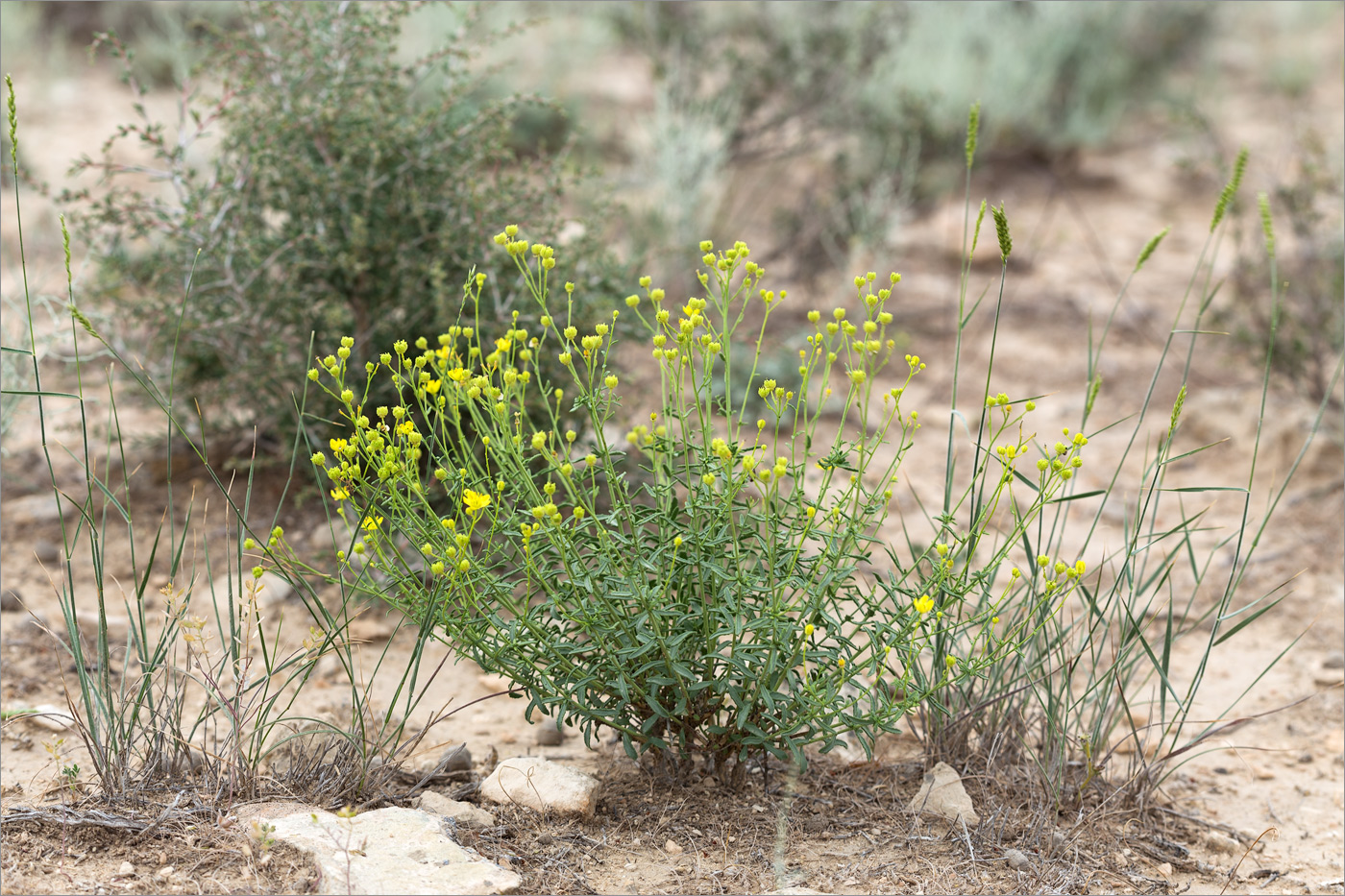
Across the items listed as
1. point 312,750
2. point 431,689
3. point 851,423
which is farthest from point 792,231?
point 312,750

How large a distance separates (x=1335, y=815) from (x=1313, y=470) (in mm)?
2060

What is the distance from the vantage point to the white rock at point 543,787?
2078 millimetres

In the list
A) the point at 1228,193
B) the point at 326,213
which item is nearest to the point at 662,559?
the point at 1228,193

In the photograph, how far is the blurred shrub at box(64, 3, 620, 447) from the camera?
10.4 feet

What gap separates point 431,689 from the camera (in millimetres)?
2801

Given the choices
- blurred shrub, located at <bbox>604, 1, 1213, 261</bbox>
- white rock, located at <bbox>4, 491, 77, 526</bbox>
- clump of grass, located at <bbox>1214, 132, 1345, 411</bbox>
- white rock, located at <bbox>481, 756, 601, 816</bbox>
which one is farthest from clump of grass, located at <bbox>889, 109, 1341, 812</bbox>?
blurred shrub, located at <bbox>604, 1, 1213, 261</bbox>

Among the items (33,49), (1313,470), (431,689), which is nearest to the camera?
(431,689)

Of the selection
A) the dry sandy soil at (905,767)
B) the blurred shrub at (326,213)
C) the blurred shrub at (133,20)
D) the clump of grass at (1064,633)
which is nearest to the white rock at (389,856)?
the dry sandy soil at (905,767)

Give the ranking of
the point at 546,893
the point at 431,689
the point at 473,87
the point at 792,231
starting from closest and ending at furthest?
the point at 546,893 → the point at 431,689 → the point at 473,87 → the point at 792,231

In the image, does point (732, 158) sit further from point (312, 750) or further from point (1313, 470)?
point (312, 750)

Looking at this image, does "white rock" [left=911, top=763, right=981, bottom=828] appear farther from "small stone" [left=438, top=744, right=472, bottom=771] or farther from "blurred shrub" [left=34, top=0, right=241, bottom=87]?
"blurred shrub" [left=34, top=0, right=241, bottom=87]

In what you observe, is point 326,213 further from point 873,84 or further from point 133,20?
point 133,20

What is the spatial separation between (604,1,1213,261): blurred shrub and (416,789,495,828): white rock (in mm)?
3633

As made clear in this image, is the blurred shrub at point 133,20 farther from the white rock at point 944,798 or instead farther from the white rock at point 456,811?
the white rock at point 944,798
